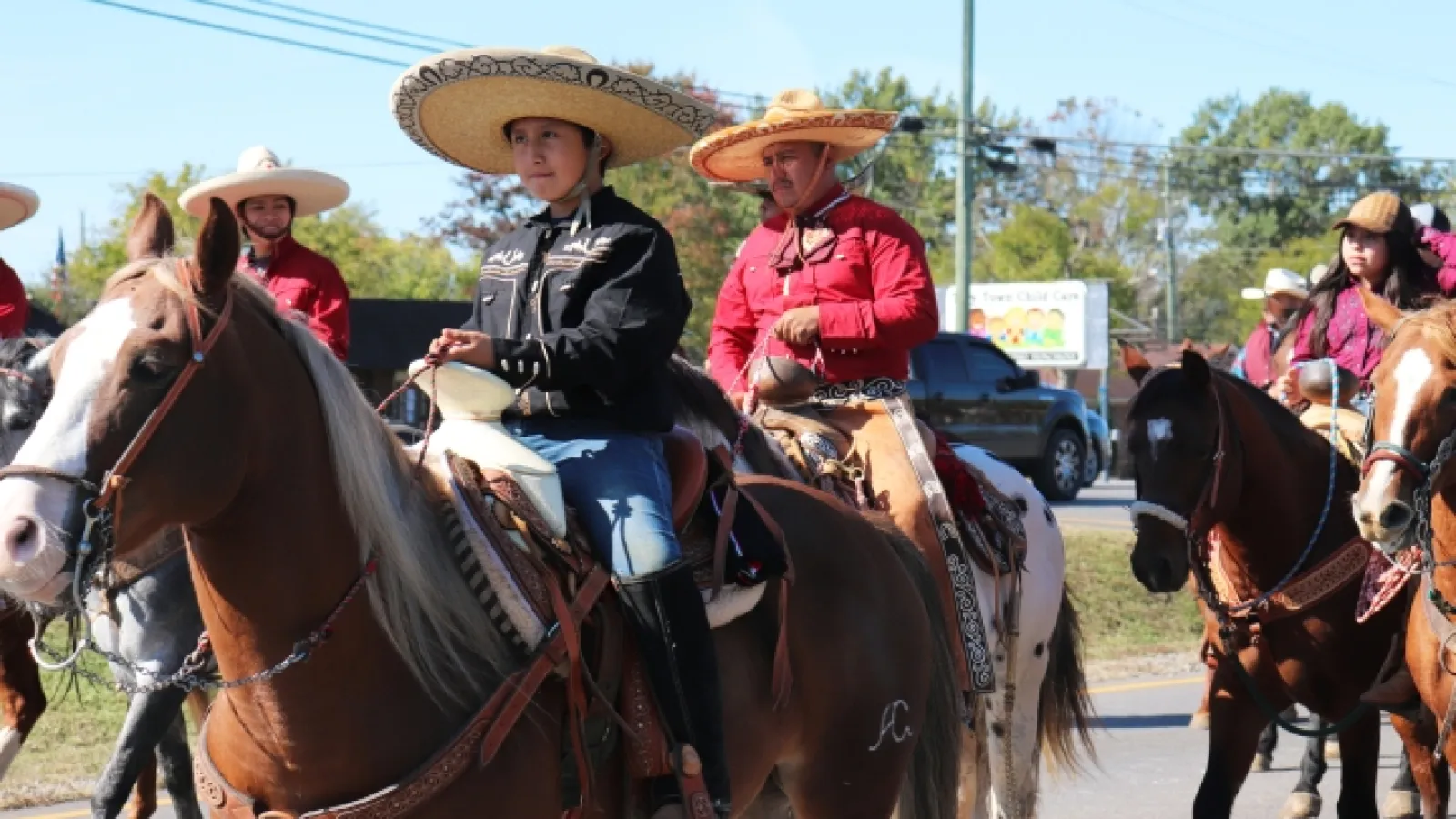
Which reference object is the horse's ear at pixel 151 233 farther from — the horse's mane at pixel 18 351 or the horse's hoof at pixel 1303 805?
the horse's hoof at pixel 1303 805

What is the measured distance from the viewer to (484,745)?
3889 mm

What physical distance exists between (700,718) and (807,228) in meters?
3.22

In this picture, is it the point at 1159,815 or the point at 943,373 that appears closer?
the point at 1159,815

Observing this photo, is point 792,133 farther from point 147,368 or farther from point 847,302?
point 147,368

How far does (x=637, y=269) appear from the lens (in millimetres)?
4453

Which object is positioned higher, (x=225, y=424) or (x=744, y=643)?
(x=225, y=424)

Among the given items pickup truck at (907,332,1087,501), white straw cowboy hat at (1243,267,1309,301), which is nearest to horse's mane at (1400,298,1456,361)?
white straw cowboy hat at (1243,267,1309,301)

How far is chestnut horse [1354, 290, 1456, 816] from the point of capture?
561 centimetres

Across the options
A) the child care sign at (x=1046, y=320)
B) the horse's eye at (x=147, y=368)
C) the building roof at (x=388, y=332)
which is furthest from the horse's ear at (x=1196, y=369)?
the child care sign at (x=1046, y=320)

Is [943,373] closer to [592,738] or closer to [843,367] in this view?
[843,367]

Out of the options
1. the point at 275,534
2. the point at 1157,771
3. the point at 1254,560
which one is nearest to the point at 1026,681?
the point at 1254,560

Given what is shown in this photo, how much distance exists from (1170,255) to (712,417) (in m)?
68.8

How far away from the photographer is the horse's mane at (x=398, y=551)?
3.85m

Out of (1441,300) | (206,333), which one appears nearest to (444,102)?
(206,333)
